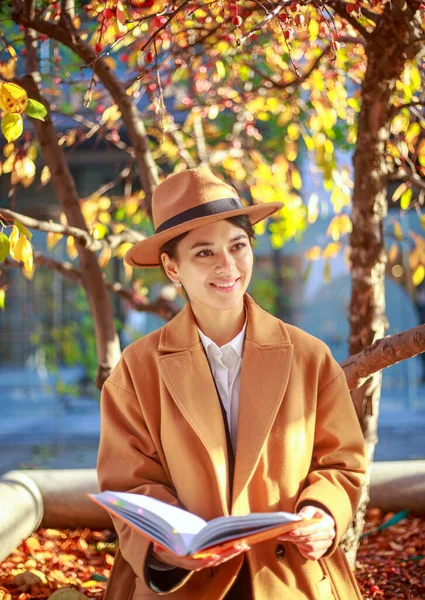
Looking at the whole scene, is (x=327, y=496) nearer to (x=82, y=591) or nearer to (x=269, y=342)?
(x=269, y=342)

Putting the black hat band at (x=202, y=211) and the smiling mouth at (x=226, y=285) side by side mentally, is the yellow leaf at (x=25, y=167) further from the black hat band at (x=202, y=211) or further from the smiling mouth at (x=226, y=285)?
the smiling mouth at (x=226, y=285)

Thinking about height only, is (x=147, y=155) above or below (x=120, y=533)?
above

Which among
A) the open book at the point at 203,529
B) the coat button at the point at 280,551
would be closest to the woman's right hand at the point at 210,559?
the open book at the point at 203,529

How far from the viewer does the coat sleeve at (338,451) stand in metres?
1.85

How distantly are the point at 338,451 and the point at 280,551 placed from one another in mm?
295

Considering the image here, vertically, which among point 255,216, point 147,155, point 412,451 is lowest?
point 412,451

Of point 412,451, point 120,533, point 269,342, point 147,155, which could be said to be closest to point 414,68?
point 147,155

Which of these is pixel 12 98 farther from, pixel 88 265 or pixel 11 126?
pixel 88 265

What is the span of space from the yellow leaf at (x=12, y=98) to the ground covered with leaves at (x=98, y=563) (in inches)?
70.1

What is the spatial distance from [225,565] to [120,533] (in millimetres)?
281

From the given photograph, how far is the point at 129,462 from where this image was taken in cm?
190

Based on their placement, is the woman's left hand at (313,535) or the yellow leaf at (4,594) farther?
the yellow leaf at (4,594)

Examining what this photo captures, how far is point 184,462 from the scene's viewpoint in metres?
1.87

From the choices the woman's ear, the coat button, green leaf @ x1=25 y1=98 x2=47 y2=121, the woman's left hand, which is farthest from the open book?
green leaf @ x1=25 y1=98 x2=47 y2=121
